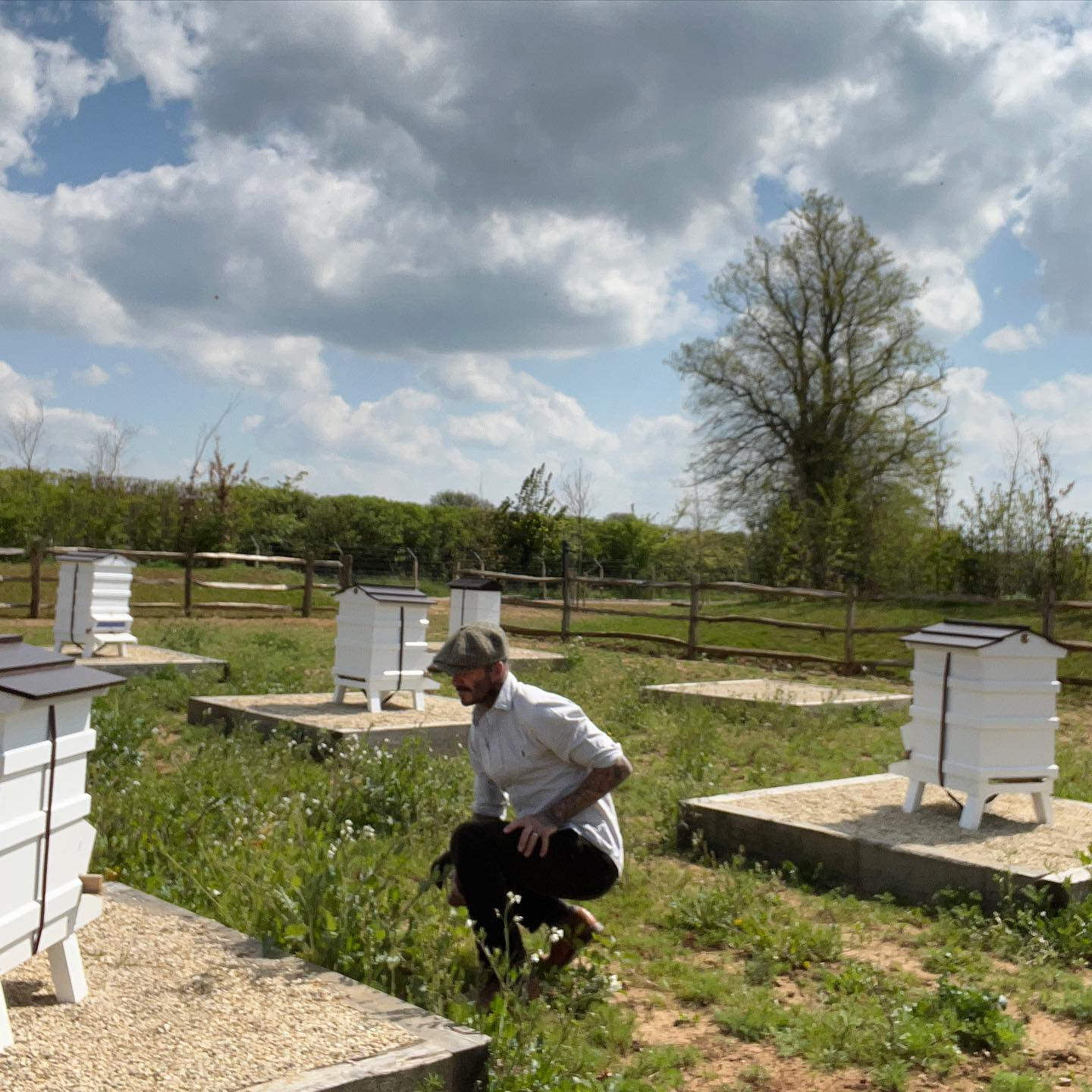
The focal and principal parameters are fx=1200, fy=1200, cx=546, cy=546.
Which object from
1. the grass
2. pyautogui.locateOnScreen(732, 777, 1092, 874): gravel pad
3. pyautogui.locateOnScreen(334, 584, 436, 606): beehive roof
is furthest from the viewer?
pyautogui.locateOnScreen(334, 584, 436, 606): beehive roof

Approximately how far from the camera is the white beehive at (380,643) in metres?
9.77

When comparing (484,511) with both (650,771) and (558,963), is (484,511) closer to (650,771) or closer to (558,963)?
(650,771)

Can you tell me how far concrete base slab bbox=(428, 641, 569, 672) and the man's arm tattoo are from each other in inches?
438

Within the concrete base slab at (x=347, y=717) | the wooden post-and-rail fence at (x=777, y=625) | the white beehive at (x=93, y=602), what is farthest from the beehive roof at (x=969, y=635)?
the white beehive at (x=93, y=602)

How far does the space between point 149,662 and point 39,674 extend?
9701mm

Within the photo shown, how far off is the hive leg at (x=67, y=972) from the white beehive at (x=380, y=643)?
236 inches

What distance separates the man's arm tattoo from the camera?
14.0 feet

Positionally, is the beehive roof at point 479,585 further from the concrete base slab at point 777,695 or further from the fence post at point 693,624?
the fence post at point 693,624

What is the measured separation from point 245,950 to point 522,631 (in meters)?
17.3

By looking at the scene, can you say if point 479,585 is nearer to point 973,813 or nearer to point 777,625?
point 777,625

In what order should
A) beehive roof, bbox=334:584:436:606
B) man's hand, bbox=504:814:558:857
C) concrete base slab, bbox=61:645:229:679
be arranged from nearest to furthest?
man's hand, bbox=504:814:558:857, beehive roof, bbox=334:584:436:606, concrete base slab, bbox=61:645:229:679

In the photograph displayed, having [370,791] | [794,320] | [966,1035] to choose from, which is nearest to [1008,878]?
[966,1035]

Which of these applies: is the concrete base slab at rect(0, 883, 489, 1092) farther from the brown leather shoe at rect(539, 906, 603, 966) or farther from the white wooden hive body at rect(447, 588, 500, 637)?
the white wooden hive body at rect(447, 588, 500, 637)

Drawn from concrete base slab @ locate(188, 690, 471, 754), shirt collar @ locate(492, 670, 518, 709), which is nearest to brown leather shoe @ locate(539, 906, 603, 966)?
shirt collar @ locate(492, 670, 518, 709)
